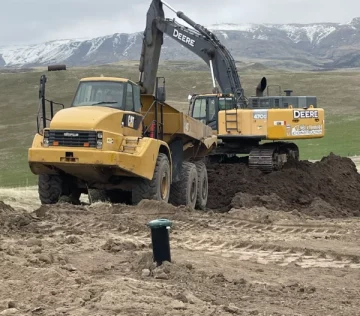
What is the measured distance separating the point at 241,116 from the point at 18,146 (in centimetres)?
3080

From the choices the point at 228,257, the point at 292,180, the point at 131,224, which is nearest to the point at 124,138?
the point at 131,224

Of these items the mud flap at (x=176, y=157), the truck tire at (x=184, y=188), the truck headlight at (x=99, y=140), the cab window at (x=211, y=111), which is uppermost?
the cab window at (x=211, y=111)

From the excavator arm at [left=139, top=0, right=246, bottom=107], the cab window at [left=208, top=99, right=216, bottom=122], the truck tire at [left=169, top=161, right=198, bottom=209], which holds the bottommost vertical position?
the truck tire at [left=169, top=161, right=198, bottom=209]

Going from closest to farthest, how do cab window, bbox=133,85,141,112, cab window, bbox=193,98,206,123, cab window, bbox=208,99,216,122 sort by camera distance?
cab window, bbox=133,85,141,112 < cab window, bbox=208,99,216,122 < cab window, bbox=193,98,206,123

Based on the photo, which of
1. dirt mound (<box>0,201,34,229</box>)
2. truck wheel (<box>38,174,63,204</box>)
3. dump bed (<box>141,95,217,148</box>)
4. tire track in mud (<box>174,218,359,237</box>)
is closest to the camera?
dirt mound (<box>0,201,34,229</box>)

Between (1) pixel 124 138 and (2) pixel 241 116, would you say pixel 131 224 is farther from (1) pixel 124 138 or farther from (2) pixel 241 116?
(2) pixel 241 116

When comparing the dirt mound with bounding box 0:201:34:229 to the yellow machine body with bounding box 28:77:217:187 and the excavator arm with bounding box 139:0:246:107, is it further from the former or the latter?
the excavator arm with bounding box 139:0:246:107

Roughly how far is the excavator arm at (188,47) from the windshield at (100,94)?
3.50 metres

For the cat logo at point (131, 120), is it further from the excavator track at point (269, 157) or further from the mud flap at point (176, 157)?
the excavator track at point (269, 157)

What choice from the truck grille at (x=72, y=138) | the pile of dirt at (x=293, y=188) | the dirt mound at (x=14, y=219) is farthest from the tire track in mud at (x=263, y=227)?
the pile of dirt at (x=293, y=188)

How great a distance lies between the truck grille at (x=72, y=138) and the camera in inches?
494

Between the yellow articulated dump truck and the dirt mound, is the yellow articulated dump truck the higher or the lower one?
the higher one

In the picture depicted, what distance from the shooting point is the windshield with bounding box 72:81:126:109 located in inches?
539

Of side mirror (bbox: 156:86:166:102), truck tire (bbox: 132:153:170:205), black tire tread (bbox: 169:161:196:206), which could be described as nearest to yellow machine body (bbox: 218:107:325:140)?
black tire tread (bbox: 169:161:196:206)
